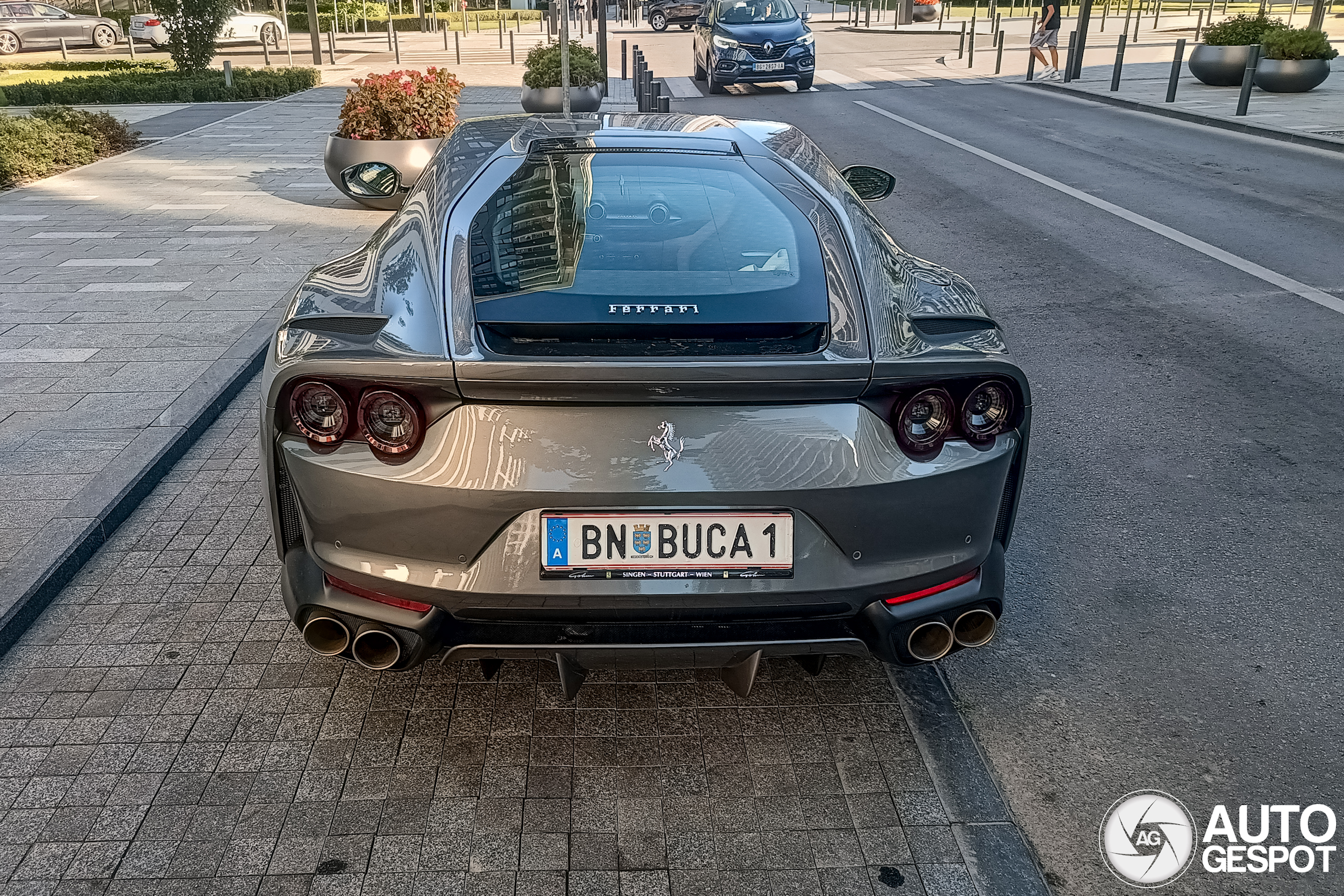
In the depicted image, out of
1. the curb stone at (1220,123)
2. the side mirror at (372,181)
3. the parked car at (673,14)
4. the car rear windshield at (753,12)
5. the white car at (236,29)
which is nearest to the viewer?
the side mirror at (372,181)

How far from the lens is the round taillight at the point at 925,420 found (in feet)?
8.86

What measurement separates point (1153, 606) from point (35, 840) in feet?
11.1

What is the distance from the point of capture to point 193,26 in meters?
23.4

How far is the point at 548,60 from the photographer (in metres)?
16.4

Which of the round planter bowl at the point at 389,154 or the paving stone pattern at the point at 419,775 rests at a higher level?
the round planter bowl at the point at 389,154

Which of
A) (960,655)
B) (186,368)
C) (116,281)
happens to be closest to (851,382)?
(960,655)

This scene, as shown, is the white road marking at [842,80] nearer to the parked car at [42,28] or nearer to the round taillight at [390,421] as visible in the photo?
the round taillight at [390,421]

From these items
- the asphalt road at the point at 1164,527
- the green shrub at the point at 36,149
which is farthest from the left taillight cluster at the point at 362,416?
the green shrub at the point at 36,149

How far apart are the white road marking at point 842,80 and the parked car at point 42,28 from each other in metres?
24.0

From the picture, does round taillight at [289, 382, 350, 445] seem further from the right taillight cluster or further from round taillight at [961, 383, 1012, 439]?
round taillight at [961, 383, 1012, 439]

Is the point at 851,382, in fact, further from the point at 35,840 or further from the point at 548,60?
the point at 548,60

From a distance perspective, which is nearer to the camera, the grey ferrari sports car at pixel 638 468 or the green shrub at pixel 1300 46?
the grey ferrari sports car at pixel 638 468

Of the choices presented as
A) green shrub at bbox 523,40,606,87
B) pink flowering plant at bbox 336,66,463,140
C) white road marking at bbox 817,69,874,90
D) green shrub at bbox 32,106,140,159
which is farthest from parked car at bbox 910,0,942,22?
pink flowering plant at bbox 336,66,463,140

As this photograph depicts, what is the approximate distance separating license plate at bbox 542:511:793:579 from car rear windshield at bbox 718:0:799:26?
23349 mm
